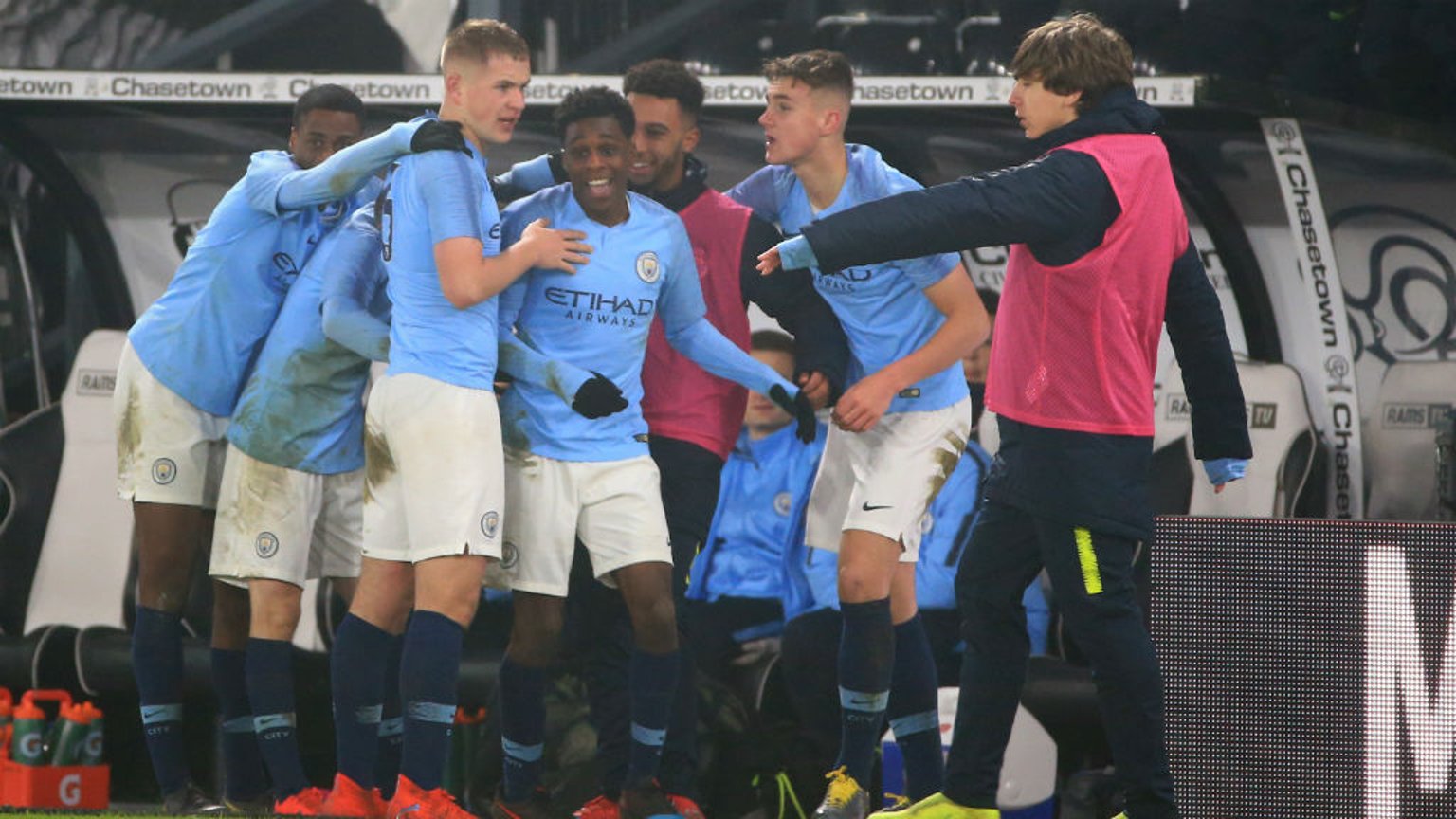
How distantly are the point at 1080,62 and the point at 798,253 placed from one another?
2.45 feet

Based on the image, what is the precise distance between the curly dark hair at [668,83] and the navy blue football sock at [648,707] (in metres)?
1.49

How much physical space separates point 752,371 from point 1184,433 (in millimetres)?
1793

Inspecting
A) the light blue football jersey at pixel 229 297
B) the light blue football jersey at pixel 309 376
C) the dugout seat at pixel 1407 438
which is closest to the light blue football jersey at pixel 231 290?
the light blue football jersey at pixel 229 297

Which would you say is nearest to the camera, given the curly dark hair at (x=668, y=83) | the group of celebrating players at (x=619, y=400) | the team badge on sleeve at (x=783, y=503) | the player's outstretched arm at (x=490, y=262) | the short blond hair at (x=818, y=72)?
the group of celebrating players at (x=619, y=400)

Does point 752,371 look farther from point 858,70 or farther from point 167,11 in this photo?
point 167,11

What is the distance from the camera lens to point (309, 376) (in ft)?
15.6

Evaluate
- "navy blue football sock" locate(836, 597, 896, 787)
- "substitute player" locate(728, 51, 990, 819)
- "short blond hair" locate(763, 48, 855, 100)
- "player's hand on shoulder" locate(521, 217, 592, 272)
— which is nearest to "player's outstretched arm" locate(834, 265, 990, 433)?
"substitute player" locate(728, 51, 990, 819)

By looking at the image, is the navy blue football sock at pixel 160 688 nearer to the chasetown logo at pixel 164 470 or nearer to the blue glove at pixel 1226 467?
the chasetown logo at pixel 164 470

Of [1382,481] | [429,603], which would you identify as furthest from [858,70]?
[429,603]

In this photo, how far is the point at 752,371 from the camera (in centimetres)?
473

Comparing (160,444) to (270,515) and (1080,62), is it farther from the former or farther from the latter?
(1080,62)

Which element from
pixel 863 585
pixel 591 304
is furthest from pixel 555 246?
pixel 863 585

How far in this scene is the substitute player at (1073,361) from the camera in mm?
3791

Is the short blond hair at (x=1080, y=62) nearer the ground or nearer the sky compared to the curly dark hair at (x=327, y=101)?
nearer the ground
